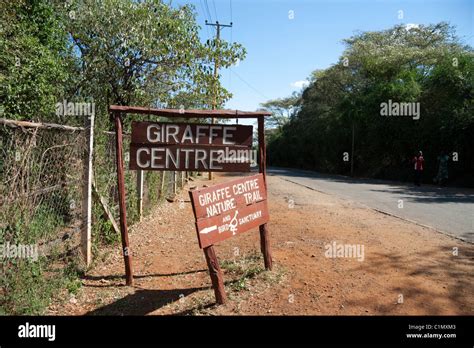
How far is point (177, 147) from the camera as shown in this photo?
16.7ft

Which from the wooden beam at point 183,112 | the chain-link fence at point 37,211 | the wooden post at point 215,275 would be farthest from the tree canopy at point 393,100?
the chain-link fence at point 37,211

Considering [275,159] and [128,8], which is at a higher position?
[128,8]

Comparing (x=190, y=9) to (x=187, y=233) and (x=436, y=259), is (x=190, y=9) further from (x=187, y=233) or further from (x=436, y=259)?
(x=436, y=259)

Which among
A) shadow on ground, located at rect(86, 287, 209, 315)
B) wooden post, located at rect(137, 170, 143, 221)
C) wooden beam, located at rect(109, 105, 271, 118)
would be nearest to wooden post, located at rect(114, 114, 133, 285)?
wooden beam, located at rect(109, 105, 271, 118)

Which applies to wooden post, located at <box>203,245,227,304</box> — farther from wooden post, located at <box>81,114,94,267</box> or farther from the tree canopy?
the tree canopy

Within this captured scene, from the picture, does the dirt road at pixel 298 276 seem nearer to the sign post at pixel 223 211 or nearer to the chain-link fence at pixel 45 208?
the chain-link fence at pixel 45 208

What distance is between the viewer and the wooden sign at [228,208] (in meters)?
4.32

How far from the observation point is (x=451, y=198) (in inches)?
538

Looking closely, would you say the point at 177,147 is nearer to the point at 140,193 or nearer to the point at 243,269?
the point at 243,269

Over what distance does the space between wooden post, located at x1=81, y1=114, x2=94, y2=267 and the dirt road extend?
38 cm

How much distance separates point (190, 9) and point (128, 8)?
279 cm

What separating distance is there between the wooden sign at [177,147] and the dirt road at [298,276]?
1.55m
